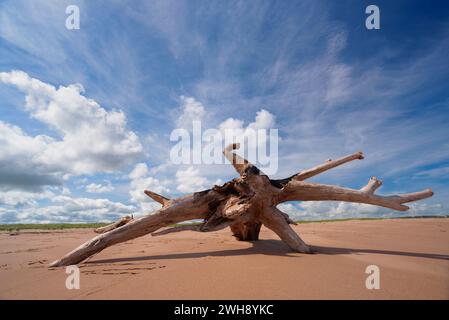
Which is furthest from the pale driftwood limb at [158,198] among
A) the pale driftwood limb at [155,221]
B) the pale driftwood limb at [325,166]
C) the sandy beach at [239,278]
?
the pale driftwood limb at [325,166]

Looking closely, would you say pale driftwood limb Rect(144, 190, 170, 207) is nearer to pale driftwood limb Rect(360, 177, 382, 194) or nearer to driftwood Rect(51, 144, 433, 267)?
driftwood Rect(51, 144, 433, 267)

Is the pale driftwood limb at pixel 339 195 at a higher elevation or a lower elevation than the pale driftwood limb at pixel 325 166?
lower

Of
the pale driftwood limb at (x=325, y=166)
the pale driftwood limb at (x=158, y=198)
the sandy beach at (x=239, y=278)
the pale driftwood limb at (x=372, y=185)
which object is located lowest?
the sandy beach at (x=239, y=278)

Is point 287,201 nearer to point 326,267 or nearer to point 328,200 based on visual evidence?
point 328,200

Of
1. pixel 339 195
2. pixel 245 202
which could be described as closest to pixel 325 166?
pixel 339 195

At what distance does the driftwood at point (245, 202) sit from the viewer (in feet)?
17.7

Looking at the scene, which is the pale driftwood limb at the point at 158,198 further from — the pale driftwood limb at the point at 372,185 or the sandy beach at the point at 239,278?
the pale driftwood limb at the point at 372,185

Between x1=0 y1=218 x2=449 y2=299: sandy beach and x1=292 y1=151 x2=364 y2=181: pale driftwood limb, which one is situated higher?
x1=292 y1=151 x2=364 y2=181: pale driftwood limb

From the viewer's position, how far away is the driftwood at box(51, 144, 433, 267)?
5389 mm

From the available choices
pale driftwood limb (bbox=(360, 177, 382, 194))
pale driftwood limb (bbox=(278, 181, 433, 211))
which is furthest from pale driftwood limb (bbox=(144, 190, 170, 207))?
pale driftwood limb (bbox=(360, 177, 382, 194))

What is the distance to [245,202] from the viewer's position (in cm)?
559

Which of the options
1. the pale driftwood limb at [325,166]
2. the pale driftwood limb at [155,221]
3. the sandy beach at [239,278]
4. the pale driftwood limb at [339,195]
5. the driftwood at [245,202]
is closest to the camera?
the sandy beach at [239,278]

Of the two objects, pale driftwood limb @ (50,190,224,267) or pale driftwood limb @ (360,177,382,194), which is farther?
pale driftwood limb @ (360,177,382,194)
